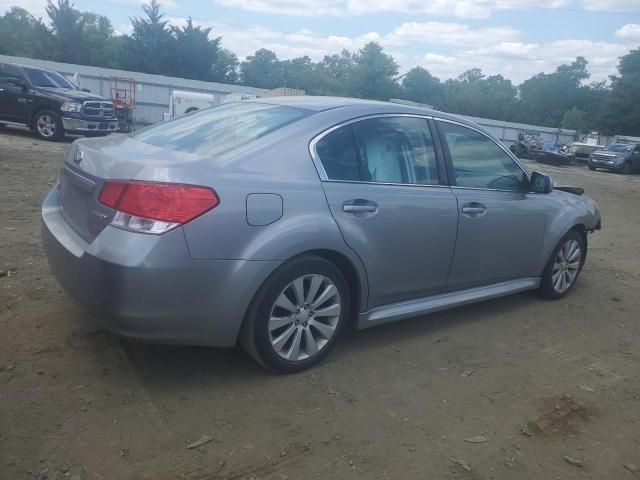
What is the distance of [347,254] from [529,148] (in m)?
31.5

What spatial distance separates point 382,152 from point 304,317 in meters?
1.21

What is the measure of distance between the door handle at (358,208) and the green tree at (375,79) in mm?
59975

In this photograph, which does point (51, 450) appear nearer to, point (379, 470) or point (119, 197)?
point (119, 197)

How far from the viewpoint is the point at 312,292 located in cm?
333

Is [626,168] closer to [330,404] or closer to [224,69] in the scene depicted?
[330,404]

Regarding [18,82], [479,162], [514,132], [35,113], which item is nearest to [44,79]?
[18,82]

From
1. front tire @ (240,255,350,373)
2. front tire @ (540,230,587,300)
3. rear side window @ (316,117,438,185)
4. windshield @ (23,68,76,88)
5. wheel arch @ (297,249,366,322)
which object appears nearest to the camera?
front tire @ (240,255,350,373)

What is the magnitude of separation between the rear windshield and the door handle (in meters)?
0.63

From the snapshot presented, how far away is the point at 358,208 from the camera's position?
11.3 ft

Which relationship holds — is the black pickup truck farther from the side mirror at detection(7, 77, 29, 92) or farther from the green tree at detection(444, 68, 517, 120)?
the green tree at detection(444, 68, 517, 120)

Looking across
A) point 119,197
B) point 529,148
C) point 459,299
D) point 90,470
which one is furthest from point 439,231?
point 529,148

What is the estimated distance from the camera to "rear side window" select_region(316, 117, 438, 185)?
11.4 feet

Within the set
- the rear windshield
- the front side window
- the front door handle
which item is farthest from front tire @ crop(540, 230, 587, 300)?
the rear windshield

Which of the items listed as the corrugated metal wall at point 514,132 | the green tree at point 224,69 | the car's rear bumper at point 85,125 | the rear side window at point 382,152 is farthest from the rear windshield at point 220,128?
the green tree at point 224,69
